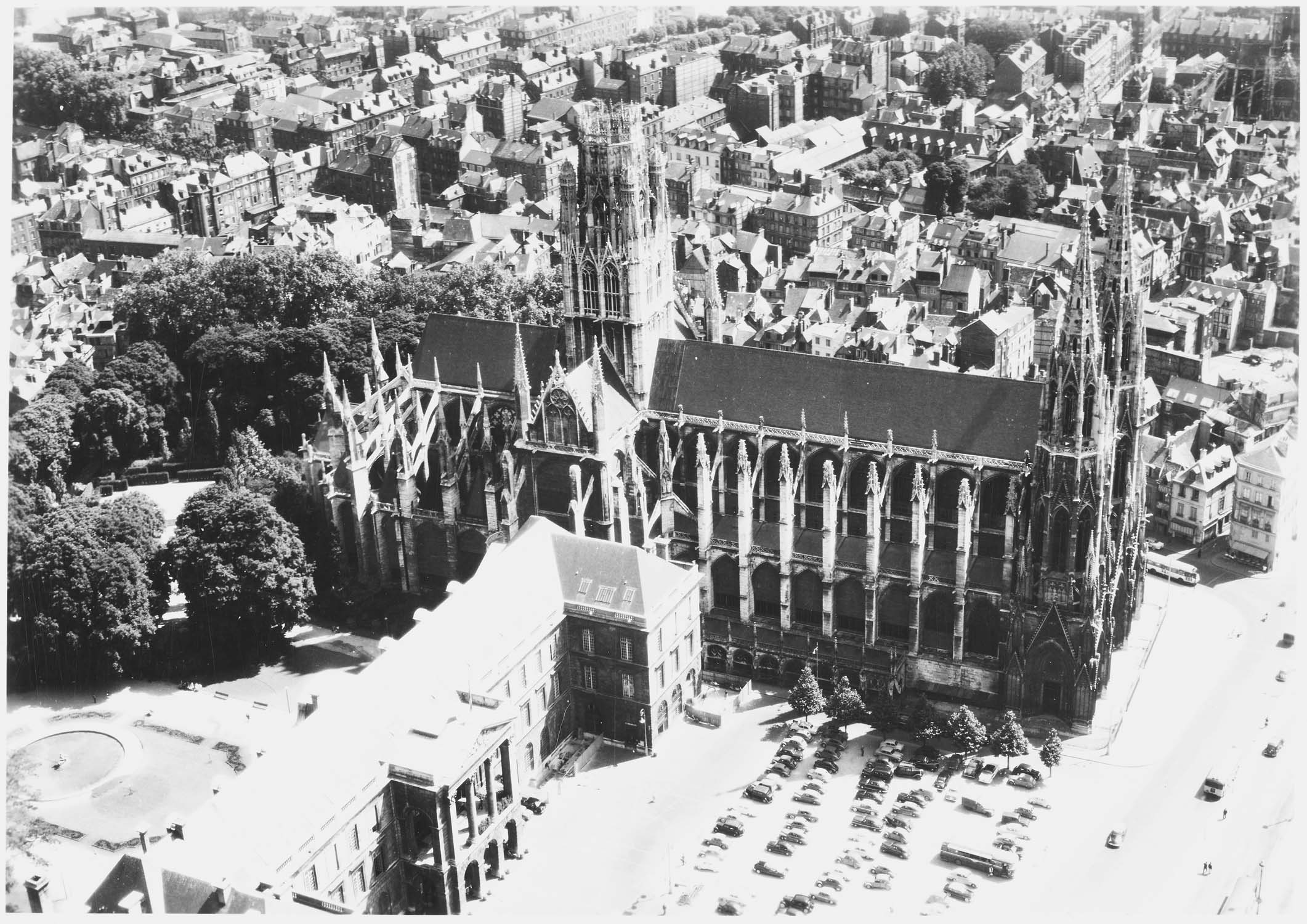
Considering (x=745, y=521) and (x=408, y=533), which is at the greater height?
(x=745, y=521)

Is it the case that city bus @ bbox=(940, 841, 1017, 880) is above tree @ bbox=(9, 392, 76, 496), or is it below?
below

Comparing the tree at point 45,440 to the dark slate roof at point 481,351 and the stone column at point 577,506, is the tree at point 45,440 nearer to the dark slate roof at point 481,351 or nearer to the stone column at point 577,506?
the dark slate roof at point 481,351

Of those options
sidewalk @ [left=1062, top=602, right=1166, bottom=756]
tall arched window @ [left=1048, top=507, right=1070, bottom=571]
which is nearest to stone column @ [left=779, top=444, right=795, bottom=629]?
tall arched window @ [left=1048, top=507, right=1070, bottom=571]

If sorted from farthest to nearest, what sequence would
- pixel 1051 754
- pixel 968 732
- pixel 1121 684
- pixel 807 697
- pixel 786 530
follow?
pixel 1121 684
pixel 786 530
pixel 807 697
pixel 968 732
pixel 1051 754

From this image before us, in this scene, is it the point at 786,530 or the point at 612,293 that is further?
the point at 612,293

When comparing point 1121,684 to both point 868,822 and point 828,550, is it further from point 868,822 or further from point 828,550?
point 868,822

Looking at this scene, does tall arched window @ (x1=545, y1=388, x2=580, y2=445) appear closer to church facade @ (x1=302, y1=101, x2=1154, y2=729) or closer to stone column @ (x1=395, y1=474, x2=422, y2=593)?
church facade @ (x1=302, y1=101, x2=1154, y2=729)

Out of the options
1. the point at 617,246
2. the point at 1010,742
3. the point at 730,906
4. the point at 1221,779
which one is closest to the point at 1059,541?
the point at 1010,742
